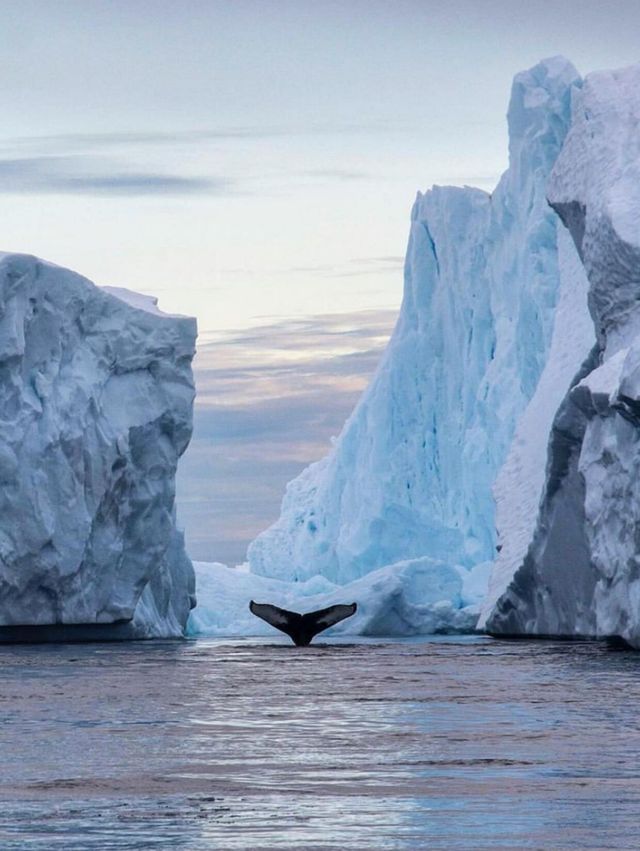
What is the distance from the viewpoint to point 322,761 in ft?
30.5

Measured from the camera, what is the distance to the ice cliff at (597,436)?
24406 millimetres

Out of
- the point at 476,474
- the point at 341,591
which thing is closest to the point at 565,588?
the point at 341,591

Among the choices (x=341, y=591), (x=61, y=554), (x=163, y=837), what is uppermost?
(x=163, y=837)

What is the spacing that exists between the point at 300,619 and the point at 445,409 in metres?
15.8

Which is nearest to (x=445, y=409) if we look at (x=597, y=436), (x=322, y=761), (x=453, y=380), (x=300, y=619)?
(x=453, y=380)

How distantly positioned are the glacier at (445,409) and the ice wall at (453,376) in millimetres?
40

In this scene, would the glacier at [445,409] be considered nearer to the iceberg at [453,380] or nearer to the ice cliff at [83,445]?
the iceberg at [453,380]

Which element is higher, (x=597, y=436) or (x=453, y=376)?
(x=597, y=436)

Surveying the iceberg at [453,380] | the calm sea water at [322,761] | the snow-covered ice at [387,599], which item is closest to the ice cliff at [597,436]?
the calm sea water at [322,761]

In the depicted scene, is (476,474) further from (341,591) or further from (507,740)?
(507,740)

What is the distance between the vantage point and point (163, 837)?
6332 millimetres

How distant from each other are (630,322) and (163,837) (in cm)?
2236

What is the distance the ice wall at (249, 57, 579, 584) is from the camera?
44.8 m

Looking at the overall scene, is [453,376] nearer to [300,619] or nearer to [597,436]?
[300,619]
